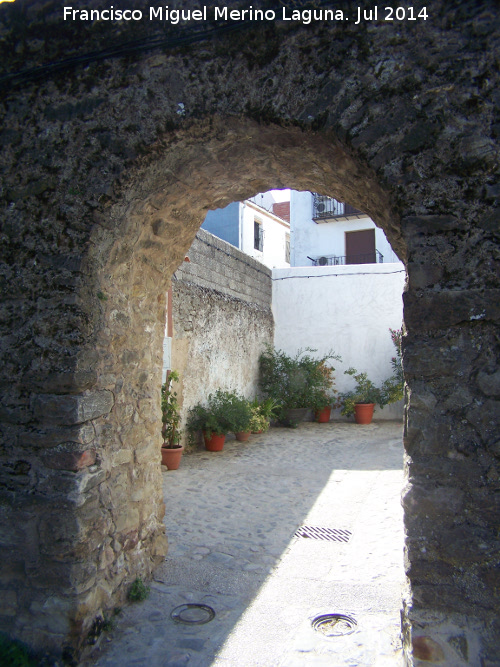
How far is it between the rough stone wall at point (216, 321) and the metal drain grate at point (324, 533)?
10.3 ft

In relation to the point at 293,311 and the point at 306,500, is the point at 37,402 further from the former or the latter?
the point at 293,311

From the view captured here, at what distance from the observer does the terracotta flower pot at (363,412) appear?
31.7 feet

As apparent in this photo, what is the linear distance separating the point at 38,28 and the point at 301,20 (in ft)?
4.61

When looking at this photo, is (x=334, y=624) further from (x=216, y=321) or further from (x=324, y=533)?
(x=216, y=321)

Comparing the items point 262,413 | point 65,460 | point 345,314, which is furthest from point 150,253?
point 345,314

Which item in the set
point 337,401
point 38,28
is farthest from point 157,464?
point 337,401

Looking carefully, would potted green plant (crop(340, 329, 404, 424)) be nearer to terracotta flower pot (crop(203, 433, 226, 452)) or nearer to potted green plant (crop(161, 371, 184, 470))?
terracotta flower pot (crop(203, 433, 226, 452))

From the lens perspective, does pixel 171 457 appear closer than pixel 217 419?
Yes

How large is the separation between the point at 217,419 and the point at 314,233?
12007 mm

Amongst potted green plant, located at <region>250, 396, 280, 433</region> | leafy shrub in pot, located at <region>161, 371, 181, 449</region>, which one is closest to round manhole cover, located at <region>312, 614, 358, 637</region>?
leafy shrub in pot, located at <region>161, 371, 181, 449</region>

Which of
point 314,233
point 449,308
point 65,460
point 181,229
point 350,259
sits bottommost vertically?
point 65,460

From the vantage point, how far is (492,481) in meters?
1.87

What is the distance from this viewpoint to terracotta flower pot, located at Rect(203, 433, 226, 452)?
279 inches

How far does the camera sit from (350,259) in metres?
17.3
